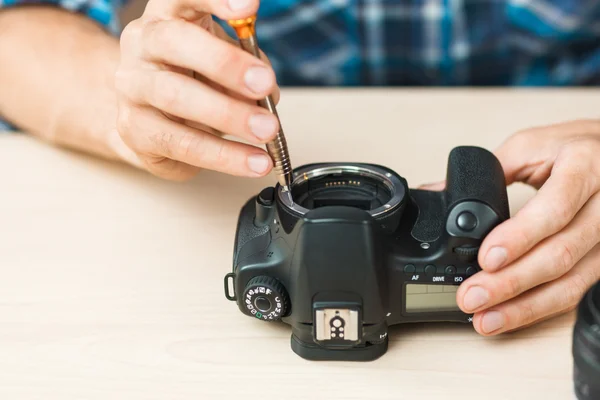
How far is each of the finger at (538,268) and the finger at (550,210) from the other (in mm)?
10

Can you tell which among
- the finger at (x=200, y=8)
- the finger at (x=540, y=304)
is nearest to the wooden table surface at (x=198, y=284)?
the finger at (x=540, y=304)

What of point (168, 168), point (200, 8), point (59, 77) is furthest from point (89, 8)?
point (200, 8)

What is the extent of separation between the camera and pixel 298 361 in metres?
0.68

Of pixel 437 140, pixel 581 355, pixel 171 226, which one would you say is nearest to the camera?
pixel 581 355

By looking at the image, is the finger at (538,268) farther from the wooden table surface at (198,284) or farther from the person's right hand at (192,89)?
the person's right hand at (192,89)

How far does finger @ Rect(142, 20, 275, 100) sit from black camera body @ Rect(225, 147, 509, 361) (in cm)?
Answer: 10

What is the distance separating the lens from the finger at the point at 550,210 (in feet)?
2.13

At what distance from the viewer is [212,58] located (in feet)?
2.12

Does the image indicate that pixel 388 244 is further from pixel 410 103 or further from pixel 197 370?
pixel 410 103

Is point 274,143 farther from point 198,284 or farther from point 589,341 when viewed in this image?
point 589,341

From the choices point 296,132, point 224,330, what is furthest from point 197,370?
point 296,132

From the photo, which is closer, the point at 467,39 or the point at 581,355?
the point at 581,355

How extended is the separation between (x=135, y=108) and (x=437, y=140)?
0.40 metres

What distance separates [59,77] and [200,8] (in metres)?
0.39
